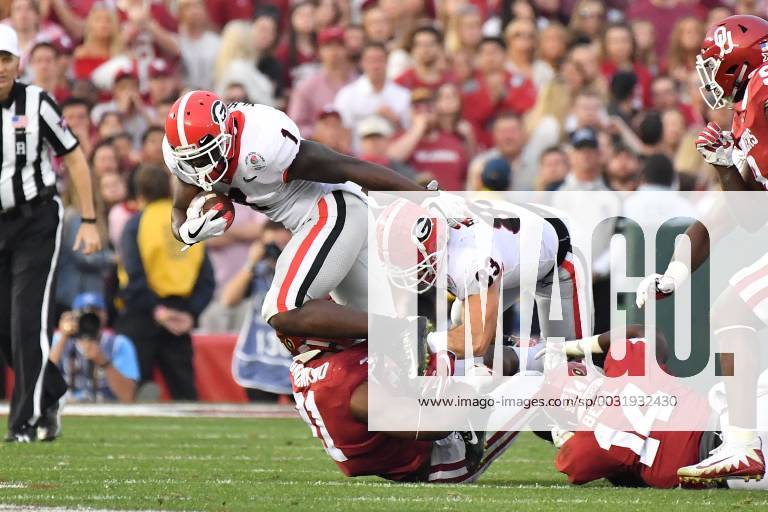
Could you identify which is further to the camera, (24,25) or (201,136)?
(24,25)

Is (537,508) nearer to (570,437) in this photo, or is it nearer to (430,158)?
(570,437)

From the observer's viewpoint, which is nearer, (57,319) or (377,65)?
(57,319)

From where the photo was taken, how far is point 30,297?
8188mm

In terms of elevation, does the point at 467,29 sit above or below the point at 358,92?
above

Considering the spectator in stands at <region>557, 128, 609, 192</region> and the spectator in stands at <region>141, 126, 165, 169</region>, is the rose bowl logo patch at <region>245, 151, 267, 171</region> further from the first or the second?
the spectator in stands at <region>141, 126, 165, 169</region>

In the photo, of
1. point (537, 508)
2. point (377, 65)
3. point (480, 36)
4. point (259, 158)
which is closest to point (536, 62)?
point (480, 36)

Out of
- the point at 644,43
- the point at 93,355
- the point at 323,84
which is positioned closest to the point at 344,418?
the point at 93,355

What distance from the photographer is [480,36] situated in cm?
1425

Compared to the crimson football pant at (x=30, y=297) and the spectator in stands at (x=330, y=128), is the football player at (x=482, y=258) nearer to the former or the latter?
the crimson football pant at (x=30, y=297)

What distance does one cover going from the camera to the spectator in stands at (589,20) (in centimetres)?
1458

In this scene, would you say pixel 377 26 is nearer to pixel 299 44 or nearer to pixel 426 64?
pixel 299 44

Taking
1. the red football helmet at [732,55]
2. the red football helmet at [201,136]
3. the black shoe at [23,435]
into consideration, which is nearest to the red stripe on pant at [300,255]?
the red football helmet at [201,136]

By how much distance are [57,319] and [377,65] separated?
11.8ft

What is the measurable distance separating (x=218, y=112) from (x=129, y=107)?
7.22 m
